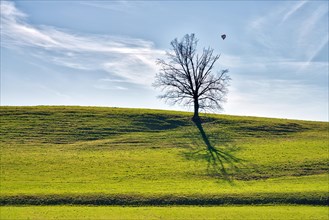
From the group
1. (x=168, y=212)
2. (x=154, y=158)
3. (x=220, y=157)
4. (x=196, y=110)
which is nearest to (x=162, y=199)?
(x=168, y=212)

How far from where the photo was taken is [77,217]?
25.3m

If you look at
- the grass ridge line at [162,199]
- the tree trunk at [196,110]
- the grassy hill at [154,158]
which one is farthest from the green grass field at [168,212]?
the tree trunk at [196,110]

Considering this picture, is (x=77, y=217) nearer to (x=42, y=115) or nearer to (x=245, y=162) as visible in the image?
(x=245, y=162)

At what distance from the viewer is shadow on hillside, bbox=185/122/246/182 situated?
38641 millimetres

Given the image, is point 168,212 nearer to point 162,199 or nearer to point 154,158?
point 162,199

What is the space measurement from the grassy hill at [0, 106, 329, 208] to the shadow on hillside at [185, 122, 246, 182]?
101mm

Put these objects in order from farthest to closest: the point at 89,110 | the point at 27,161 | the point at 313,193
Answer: the point at 89,110, the point at 27,161, the point at 313,193

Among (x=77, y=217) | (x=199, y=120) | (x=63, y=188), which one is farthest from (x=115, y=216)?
(x=199, y=120)

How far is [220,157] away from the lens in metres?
43.9

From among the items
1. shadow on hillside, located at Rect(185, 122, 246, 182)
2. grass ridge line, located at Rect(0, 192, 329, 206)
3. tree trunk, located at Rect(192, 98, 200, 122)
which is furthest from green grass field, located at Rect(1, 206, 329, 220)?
tree trunk, located at Rect(192, 98, 200, 122)

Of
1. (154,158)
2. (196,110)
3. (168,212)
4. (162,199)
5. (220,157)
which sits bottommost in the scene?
(168,212)

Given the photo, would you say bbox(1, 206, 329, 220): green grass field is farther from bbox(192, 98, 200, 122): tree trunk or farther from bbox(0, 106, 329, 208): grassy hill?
bbox(192, 98, 200, 122): tree trunk

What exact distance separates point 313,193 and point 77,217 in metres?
17.9

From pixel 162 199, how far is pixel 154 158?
13.4 meters
